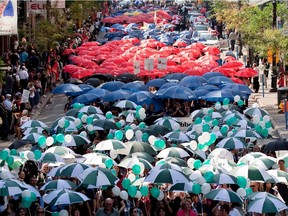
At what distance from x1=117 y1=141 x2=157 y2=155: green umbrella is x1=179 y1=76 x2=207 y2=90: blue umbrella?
47.2 feet

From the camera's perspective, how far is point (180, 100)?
39.3 m

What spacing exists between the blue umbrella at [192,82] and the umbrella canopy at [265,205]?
65.7 feet

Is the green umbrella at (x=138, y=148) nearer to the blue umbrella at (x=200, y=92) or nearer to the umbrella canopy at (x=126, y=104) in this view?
the umbrella canopy at (x=126, y=104)

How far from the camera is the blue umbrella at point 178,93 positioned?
124ft

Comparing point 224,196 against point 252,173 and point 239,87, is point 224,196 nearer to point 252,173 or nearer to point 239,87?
point 252,173

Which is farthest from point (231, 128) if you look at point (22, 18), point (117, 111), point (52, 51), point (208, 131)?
point (22, 18)

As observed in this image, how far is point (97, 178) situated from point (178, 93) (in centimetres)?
1629

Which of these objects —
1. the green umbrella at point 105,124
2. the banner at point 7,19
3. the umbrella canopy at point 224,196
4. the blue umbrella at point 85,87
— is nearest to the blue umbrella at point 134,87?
the blue umbrella at point 85,87

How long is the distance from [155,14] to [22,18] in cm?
2650

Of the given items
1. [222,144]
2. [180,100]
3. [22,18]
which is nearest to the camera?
[222,144]

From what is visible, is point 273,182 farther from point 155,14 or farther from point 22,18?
point 155,14

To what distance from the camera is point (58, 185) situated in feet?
70.0

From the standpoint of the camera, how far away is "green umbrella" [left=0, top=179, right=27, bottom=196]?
20750 mm

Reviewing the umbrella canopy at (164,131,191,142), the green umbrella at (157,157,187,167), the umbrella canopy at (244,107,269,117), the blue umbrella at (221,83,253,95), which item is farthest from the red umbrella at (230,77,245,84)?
the green umbrella at (157,157,187,167)
